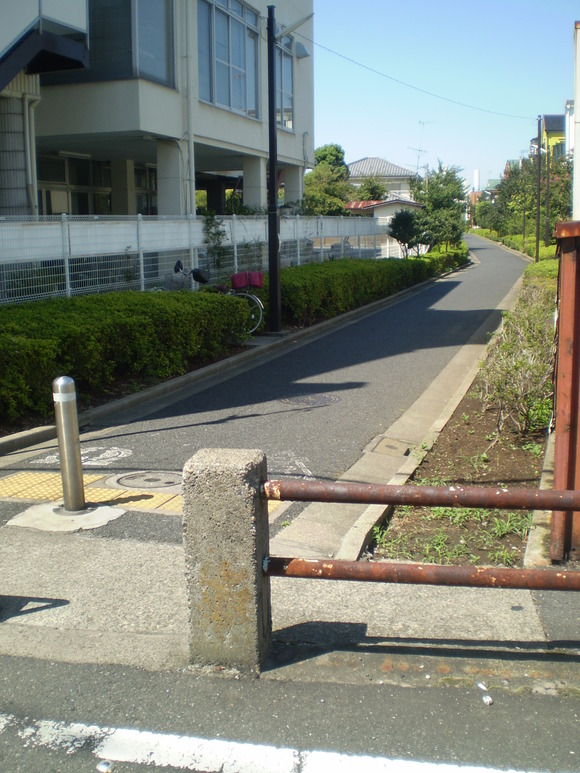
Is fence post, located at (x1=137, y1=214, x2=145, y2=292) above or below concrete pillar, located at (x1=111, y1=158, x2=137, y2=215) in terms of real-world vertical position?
below

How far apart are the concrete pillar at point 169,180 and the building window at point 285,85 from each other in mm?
8195

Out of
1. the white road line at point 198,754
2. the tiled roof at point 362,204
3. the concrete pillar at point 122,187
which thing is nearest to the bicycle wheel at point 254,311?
the concrete pillar at point 122,187

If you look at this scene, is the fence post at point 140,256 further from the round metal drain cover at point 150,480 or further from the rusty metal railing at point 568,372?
the rusty metal railing at point 568,372

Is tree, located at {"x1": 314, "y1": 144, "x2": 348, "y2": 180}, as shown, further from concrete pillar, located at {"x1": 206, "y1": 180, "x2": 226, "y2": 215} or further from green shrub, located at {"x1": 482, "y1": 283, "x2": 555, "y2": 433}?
green shrub, located at {"x1": 482, "y1": 283, "x2": 555, "y2": 433}

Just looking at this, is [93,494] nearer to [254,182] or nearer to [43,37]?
[43,37]

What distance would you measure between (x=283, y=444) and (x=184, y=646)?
4.57 m

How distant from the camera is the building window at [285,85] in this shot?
26906 mm

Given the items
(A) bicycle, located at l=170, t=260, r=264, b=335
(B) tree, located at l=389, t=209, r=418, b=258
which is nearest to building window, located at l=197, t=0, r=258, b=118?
(A) bicycle, located at l=170, t=260, r=264, b=335

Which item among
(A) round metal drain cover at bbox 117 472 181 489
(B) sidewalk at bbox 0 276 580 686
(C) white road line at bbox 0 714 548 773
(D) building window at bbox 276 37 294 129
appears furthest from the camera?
(D) building window at bbox 276 37 294 129

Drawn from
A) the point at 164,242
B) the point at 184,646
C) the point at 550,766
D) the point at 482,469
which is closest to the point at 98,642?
the point at 184,646

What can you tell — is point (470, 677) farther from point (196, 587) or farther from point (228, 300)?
point (228, 300)

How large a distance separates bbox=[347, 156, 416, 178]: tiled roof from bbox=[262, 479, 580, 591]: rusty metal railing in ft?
352

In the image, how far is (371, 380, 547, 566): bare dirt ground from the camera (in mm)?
5656

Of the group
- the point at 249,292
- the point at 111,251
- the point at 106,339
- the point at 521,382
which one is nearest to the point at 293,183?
the point at 249,292
